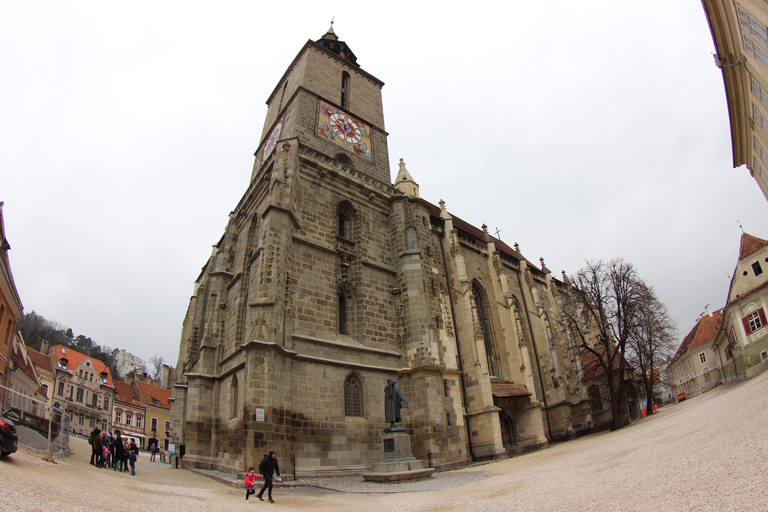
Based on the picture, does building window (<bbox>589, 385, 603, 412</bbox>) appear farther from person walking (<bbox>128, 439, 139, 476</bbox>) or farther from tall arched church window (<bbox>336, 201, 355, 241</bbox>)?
person walking (<bbox>128, 439, 139, 476</bbox>)

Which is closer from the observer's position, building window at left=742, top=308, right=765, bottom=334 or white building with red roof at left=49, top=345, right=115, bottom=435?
building window at left=742, top=308, right=765, bottom=334

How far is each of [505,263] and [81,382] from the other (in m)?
42.4

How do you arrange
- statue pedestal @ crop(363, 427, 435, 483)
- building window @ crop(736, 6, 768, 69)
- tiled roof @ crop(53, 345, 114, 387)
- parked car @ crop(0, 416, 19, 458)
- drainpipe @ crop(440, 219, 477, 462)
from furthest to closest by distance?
tiled roof @ crop(53, 345, 114, 387)
drainpipe @ crop(440, 219, 477, 462)
statue pedestal @ crop(363, 427, 435, 483)
building window @ crop(736, 6, 768, 69)
parked car @ crop(0, 416, 19, 458)

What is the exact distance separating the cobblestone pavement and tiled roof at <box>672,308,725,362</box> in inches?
1485

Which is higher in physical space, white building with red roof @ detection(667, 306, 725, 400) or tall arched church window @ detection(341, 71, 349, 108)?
tall arched church window @ detection(341, 71, 349, 108)

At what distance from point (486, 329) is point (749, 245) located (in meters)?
20.6

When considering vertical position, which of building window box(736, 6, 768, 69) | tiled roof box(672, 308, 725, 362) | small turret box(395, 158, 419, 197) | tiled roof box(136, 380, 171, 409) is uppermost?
small turret box(395, 158, 419, 197)

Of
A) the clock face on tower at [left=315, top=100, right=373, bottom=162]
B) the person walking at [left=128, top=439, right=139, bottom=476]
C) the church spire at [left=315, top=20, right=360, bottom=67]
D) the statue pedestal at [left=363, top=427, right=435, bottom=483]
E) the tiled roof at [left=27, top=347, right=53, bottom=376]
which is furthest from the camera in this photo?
the tiled roof at [left=27, top=347, right=53, bottom=376]

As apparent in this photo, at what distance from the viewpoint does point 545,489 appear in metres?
7.44

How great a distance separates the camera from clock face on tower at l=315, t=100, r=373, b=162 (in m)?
20.8

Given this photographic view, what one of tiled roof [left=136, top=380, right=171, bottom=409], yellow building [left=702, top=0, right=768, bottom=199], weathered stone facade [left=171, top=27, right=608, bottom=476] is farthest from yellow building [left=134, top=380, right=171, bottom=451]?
yellow building [left=702, top=0, right=768, bottom=199]

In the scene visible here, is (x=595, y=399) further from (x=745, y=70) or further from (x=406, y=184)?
(x=745, y=70)

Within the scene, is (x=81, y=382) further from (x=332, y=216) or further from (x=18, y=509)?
(x=18, y=509)

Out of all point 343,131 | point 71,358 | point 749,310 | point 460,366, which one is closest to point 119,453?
point 460,366
